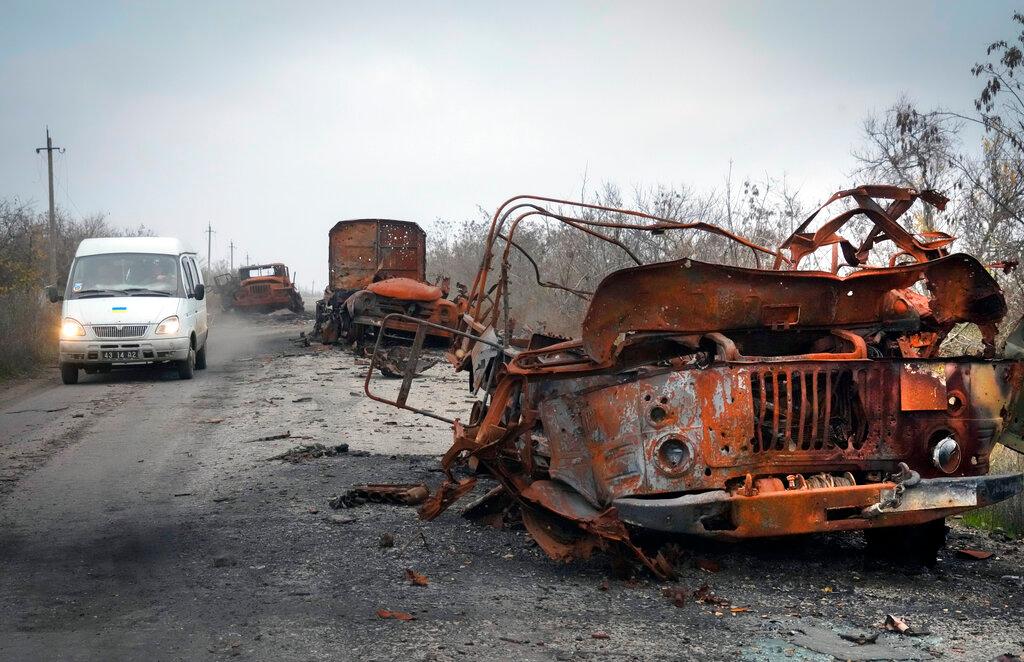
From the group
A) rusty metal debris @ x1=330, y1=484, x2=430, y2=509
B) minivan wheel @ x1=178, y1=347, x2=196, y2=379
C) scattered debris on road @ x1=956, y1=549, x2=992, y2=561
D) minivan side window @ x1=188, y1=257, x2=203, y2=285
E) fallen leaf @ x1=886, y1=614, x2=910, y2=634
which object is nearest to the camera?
fallen leaf @ x1=886, y1=614, x2=910, y2=634

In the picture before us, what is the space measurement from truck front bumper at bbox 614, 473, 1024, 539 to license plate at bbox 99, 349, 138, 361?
11949mm

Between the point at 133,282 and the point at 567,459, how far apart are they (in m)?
12.2

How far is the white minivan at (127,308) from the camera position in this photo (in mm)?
14477

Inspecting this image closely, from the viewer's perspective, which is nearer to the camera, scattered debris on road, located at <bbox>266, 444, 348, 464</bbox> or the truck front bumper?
the truck front bumper

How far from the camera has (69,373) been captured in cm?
1484

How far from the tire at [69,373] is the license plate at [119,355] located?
26.0 inches

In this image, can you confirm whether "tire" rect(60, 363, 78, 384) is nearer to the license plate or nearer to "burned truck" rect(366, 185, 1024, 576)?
the license plate

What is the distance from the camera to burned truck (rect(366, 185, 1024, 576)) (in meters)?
4.38

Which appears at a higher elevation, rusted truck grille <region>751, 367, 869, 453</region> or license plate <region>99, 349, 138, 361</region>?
rusted truck grille <region>751, 367, 869, 453</region>

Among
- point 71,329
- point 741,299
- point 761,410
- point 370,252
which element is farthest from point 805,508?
point 370,252

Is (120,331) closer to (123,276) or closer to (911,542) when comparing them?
(123,276)

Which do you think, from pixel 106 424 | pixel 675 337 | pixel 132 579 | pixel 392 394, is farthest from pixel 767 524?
pixel 392 394

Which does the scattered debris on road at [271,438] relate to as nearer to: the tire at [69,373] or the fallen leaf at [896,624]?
the fallen leaf at [896,624]

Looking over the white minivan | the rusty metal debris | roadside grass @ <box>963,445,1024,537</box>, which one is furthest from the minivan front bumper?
roadside grass @ <box>963,445,1024,537</box>
